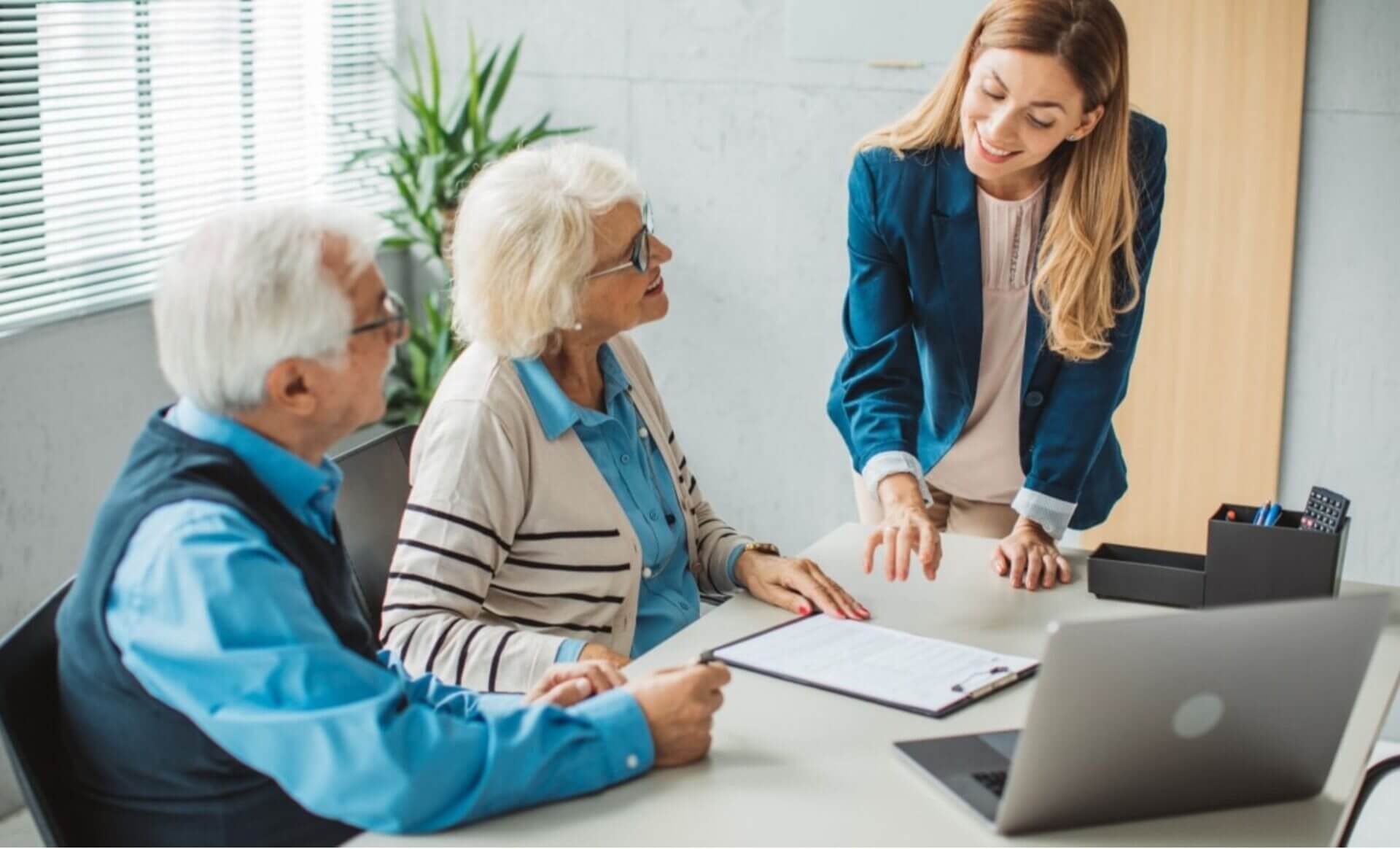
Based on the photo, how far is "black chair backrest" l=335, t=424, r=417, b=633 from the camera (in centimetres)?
219

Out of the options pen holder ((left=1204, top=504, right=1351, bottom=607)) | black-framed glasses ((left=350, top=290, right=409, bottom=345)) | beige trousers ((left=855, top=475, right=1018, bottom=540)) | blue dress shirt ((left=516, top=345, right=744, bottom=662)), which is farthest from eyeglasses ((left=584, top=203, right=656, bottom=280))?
pen holder ((left=1204, top=504, right=1351, bottom=607))

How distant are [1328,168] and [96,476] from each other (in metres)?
3.06

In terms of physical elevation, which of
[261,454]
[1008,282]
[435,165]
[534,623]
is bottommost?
[534,623]

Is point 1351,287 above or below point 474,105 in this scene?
below

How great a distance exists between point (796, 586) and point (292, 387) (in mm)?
913

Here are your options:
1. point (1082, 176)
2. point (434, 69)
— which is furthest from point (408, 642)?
point (434, 69)

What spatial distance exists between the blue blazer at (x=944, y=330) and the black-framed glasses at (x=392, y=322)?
107 centimetres

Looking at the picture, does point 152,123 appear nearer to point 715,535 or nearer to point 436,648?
point 715,535

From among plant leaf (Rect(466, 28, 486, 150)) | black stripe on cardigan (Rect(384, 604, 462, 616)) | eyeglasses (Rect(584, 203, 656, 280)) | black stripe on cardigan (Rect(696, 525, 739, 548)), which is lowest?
black stripe on cardigan (Rect(696, 525, 739, 548))

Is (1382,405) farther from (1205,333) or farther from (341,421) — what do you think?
(341,421)

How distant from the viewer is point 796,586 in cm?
221

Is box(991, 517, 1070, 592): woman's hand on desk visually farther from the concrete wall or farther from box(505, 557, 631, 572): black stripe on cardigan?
the concrete wall

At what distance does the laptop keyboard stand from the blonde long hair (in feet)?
3.50

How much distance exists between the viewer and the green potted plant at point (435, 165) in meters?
4.34
